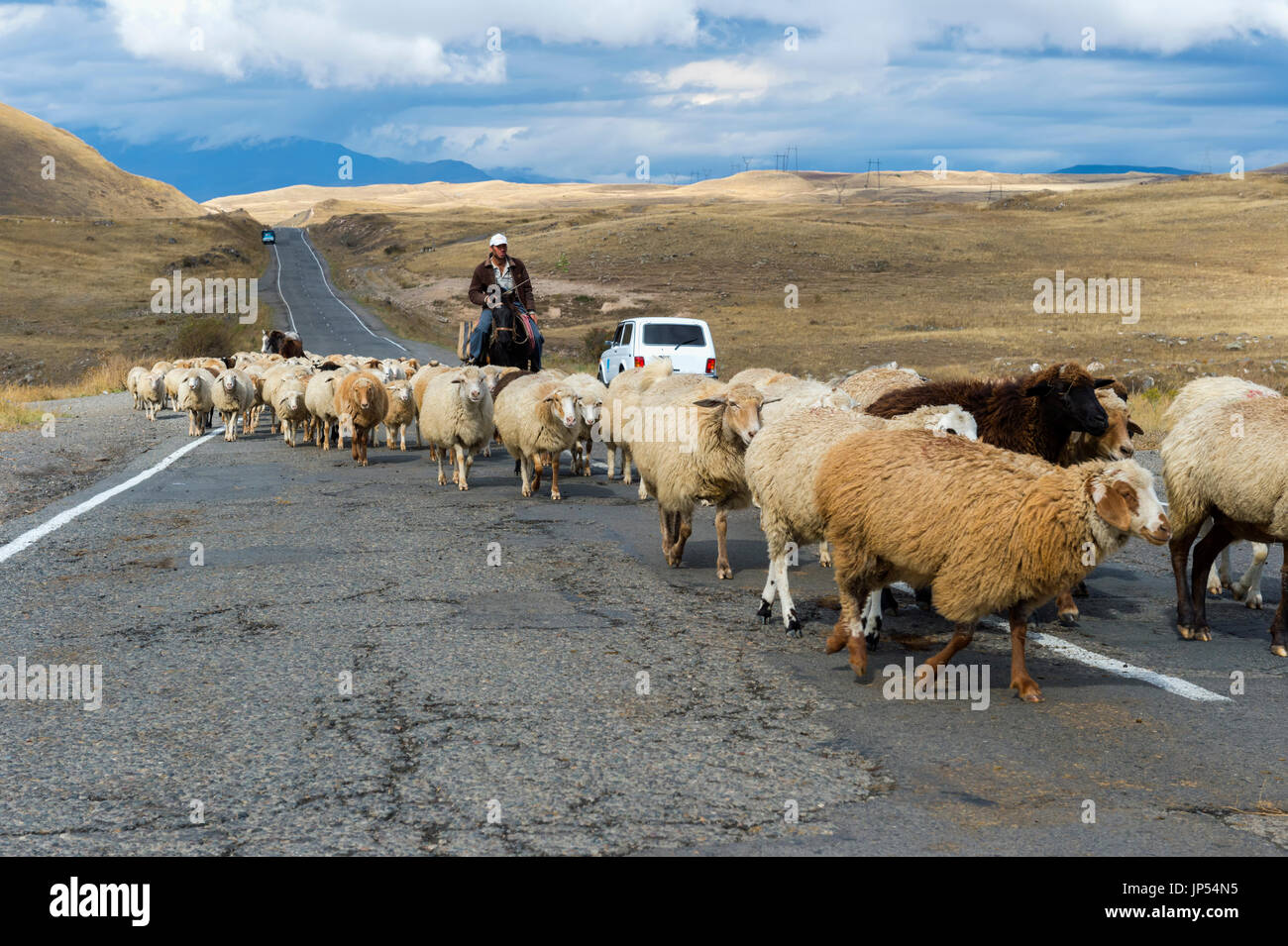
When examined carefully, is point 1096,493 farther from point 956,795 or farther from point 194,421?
point 194,421

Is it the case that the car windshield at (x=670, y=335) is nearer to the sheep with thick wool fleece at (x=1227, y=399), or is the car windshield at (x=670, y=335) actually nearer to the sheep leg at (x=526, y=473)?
the sheep leg at (x=526, y=473)

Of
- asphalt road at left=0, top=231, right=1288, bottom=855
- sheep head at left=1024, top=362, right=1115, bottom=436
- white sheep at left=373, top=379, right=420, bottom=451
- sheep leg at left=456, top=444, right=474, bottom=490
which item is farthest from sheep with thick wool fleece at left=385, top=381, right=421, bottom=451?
sheep head at left=1024, top=362, right=1115, bottom=436

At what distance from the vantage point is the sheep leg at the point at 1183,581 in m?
7.65

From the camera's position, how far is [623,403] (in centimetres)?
1383

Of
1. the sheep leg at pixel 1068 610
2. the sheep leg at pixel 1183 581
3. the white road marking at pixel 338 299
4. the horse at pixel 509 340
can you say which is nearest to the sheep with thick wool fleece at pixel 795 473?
the sheep leg at pixel 1068 610

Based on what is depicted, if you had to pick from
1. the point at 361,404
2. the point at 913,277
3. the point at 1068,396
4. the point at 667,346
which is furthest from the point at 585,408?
the point at 913,277

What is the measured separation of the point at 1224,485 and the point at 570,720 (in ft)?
14.8

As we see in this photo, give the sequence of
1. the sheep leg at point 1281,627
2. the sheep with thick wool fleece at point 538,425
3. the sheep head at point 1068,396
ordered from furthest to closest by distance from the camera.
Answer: the sheep with thick wool fleece at point 538,425 < the sheep head at point 1068,396 < the sheep leg at point 1281,627

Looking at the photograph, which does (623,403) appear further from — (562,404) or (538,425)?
(538,425)

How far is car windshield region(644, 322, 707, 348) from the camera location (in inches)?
945

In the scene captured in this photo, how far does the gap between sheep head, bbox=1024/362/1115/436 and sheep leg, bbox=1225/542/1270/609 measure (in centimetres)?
135

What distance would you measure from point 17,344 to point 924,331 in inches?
1512

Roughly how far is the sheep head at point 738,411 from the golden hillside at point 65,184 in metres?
142

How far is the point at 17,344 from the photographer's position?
52562 millimetres
